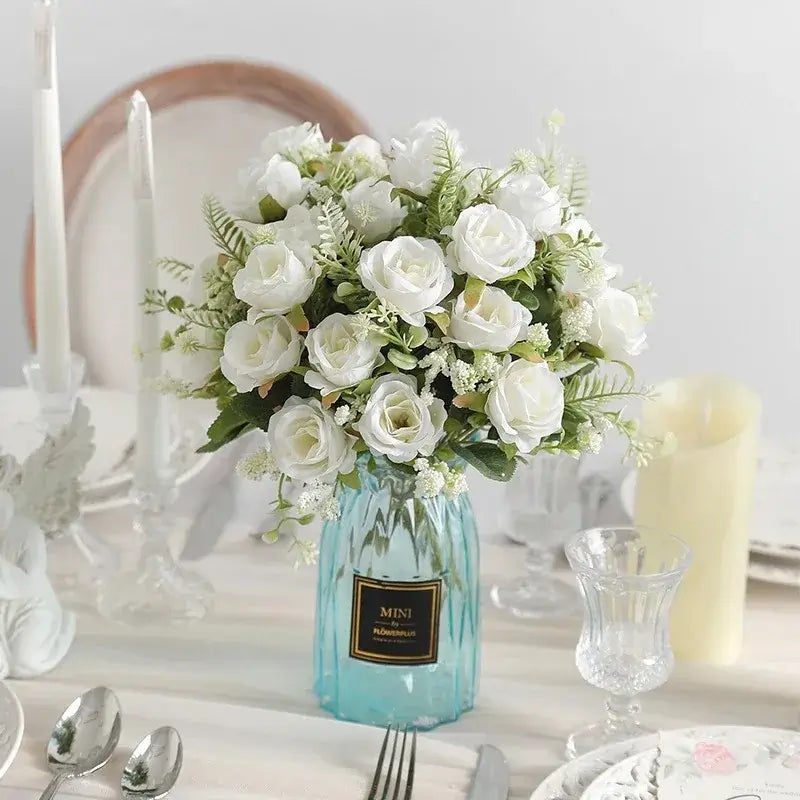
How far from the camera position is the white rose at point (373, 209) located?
2.60 ft

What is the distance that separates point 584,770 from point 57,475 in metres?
0.55

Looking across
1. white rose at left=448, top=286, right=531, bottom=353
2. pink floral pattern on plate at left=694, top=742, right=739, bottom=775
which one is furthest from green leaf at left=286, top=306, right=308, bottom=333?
pink floral pattern on plate at left=694, top=742, right=739, bottom=775

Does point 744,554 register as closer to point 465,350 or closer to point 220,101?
point 465,350

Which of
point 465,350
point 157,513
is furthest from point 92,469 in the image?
point 465,350

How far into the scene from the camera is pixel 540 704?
0.96 metres

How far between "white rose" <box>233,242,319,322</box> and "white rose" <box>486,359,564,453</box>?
150mm

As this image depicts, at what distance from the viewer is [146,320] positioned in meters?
1.04

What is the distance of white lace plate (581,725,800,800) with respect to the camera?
78 centimetres

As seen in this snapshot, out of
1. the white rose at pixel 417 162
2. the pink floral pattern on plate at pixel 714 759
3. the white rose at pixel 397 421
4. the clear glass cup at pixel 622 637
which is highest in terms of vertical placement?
the white rose at pixel 417 162

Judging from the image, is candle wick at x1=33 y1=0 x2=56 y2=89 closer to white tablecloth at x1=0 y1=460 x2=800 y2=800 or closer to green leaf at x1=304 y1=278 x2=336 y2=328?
green leaf at x1=304 y1=278 x2=336 y2=328

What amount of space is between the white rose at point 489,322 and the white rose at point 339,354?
0.06 metres

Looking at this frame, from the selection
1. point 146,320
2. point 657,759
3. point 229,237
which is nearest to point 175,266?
point 146,320

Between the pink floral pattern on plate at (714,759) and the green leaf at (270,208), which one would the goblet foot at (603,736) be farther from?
the green leaf at (270,208)

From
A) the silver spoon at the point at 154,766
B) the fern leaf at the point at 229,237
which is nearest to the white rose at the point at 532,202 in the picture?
the fern leaf at the point at 229,237
